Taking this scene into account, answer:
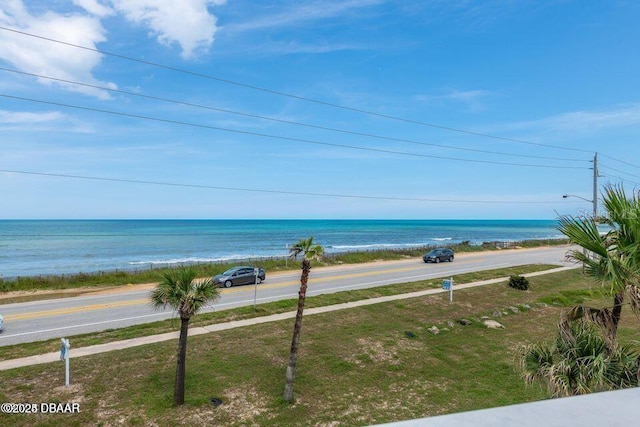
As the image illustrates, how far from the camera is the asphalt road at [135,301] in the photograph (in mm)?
19766

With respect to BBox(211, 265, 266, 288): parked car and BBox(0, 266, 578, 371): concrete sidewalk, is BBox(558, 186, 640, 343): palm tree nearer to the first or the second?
BBox(0, 266, 578, 371): concrete sidewalk

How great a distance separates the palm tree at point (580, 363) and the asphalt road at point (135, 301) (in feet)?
40.8

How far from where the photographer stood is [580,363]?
6.62 m

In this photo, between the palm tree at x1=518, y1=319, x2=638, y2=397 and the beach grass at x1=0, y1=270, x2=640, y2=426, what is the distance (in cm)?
281

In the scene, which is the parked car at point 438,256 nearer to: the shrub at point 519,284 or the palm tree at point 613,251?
the shrub at point 519,284

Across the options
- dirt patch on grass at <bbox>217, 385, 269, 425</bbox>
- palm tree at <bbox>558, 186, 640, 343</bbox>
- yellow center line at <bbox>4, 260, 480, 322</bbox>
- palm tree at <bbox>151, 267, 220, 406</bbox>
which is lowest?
dirt patch on grass at <bbox>217, 385, 269, 425</bbox>

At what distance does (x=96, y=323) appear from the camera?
2045 cm

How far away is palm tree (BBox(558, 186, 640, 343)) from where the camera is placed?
230 inches

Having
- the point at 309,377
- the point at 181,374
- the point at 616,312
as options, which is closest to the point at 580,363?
the point at 616,312

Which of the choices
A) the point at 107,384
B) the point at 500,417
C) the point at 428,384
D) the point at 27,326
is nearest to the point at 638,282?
the point at 500,417

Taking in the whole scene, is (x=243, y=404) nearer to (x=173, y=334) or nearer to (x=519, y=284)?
(x=173, y=334)

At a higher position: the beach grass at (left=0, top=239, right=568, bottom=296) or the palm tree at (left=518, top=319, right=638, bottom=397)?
the palm tree at (left=518, top=319, right=638, bottom=397)

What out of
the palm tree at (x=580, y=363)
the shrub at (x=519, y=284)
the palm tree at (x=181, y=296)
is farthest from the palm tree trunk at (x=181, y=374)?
the shrub at (x=519, y=284)

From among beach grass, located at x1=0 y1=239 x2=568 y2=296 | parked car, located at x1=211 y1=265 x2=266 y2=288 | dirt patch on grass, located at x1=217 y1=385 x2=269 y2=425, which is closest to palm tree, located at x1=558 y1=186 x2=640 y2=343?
dirt patch on grass, located at x1=217 y1=385 x2=269 y2=425
